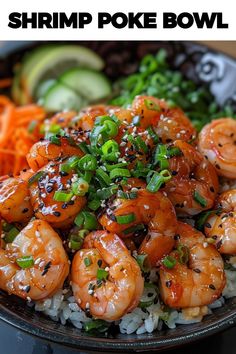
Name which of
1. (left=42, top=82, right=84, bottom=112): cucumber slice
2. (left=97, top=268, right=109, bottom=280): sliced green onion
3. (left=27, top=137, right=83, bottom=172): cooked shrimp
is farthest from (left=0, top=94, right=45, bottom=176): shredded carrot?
(left=97, top=268, right=109, bottom=280): sliced green onion

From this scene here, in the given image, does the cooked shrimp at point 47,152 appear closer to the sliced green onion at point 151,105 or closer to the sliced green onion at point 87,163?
the sliced green onion at point 87,163

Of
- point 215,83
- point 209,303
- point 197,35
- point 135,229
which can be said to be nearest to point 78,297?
point 135,229

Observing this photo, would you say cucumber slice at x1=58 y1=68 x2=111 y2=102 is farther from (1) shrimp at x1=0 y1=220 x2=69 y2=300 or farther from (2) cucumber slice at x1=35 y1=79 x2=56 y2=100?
(1) shrimp at x1=0 y1=220 x2=69 y2=300

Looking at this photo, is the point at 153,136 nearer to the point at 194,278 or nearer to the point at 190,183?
the point at 190,183

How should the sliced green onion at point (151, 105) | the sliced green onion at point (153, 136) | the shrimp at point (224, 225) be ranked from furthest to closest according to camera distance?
the sliced green onion at point (151, 105) → the sliced green onion at point (153, 136) → the shrimp at point (224, 225)

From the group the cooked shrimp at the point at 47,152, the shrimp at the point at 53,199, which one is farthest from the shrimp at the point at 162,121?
the shrimp at the point at 53,199

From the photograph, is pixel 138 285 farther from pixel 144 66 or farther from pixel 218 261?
pixel 144 66
